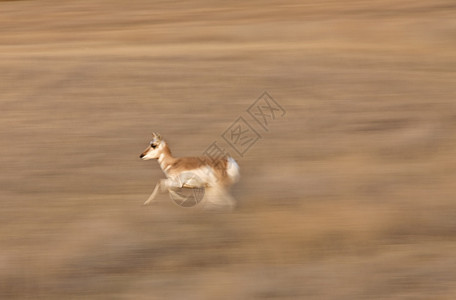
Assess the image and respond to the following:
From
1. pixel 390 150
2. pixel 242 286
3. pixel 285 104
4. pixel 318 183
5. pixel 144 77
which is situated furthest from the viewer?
pixel 144 77

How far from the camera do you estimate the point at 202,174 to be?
273 inches

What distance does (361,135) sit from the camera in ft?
30.1

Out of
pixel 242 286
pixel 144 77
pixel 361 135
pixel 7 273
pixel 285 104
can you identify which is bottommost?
pixel 242 286

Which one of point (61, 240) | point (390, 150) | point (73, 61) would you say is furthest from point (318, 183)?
point (73, 61)

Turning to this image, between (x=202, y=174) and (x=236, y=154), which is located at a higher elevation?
(x=236, y=154)

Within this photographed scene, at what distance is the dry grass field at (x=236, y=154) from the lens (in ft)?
21.9

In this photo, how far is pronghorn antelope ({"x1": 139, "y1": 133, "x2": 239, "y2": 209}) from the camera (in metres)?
6.96

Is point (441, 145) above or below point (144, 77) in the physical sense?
below

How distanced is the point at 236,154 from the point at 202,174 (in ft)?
5.38

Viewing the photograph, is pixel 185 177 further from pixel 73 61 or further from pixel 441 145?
pixel 73 61

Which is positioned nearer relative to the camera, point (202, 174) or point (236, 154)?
point (202, 174)

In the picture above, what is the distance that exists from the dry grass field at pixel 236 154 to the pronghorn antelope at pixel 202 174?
7.0 inches

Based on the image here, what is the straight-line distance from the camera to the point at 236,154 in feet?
28.0

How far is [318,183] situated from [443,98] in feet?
10.0
